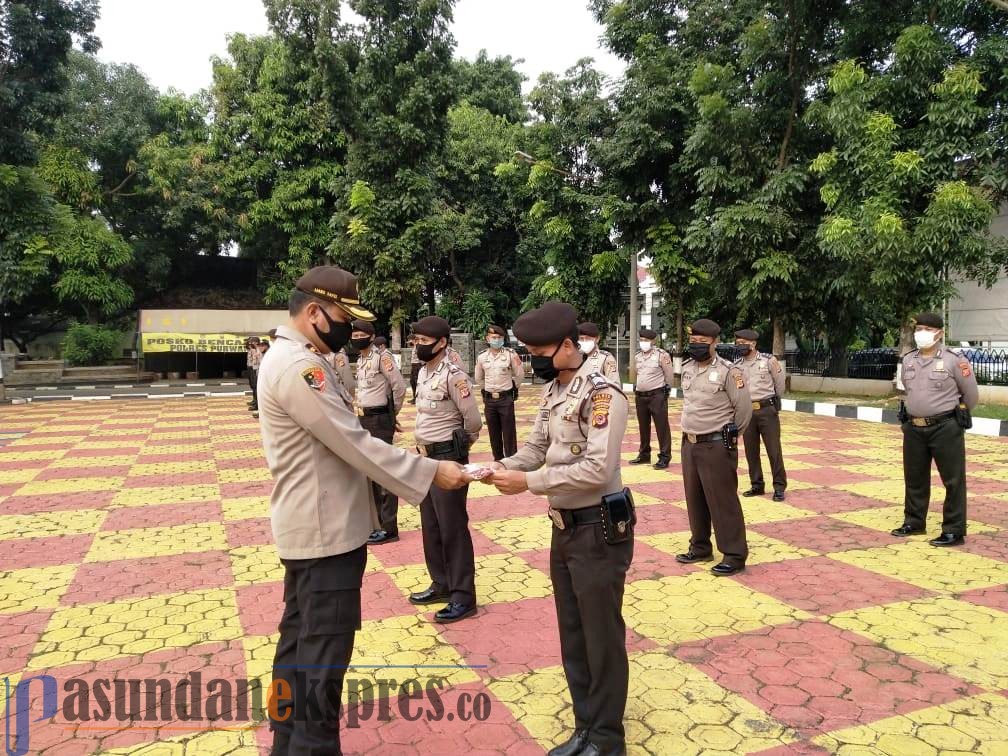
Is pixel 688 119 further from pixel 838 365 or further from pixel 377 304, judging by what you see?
pixel 377 304

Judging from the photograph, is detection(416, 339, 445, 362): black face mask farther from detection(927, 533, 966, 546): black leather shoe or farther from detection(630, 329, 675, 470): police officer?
detection(630, 329, 675, 470): police officer

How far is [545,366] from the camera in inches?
113

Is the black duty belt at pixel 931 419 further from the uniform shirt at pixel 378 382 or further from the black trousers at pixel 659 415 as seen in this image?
the uniform shirt at pixel 378 382

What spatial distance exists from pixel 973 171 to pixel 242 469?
45.5 ft

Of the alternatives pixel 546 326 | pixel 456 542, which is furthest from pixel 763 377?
pixel 546 326

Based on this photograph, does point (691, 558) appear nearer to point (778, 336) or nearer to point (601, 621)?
point (601, 621)

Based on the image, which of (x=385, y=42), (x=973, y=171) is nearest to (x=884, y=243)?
(x=973, y=171)

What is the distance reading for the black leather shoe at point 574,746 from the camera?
2.71 m

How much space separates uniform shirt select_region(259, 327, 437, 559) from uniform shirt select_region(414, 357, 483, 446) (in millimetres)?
2115

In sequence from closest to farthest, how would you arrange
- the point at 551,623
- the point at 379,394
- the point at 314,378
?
the point at 314,378 < the point at 551,623 < the point at 379,394

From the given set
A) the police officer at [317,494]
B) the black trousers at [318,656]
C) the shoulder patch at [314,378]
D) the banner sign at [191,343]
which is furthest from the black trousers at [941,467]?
the banner sign at [191,343]

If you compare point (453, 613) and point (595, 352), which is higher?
point (595, 352)

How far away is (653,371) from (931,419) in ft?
12.5

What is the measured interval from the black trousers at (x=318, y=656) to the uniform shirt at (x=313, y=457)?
8cm
